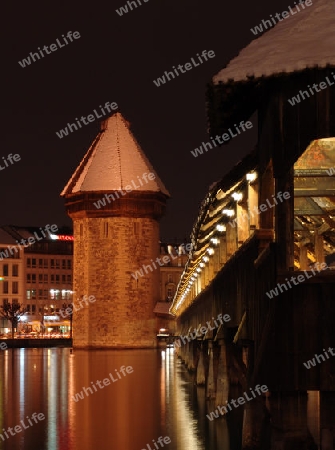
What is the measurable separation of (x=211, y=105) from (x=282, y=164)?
4.72 ft

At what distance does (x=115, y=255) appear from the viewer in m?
64.4

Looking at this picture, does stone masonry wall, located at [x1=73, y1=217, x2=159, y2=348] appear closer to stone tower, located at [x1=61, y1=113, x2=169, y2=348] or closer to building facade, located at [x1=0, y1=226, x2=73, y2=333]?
stone tower, located at [x1=61, y1=113, x2=169, y2=348]

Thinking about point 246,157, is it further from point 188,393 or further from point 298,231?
point 188,393

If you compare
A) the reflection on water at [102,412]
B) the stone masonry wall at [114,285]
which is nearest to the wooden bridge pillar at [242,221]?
the reflection on water at [102,412]

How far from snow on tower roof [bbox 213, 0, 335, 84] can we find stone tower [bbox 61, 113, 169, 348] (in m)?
53.5

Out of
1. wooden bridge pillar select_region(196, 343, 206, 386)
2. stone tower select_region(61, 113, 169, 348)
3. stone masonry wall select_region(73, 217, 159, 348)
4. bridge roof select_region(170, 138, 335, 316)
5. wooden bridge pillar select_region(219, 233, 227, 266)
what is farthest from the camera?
stone tower select_region(61, 113, 169, 348)

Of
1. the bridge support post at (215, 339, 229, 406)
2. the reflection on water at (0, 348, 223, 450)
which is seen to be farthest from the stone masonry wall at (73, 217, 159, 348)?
the bridge support post at (215, 339, 229, 406)

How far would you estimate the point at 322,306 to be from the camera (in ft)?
33.9

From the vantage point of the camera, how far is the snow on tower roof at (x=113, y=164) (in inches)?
2586

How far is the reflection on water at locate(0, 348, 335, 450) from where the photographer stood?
1066cm

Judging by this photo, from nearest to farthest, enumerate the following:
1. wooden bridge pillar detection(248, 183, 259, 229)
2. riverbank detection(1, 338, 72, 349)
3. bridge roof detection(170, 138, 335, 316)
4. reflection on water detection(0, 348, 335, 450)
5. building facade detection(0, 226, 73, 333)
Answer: reflection on water detection(0, 348, 335, 450), bridge roof detection(170, 138, 335, 316), wooden bridge pillar detection(248, 183, 259, 229), riverbank detection(1, 338, 72, 349), building facade detection(0, 226, 73, 333)

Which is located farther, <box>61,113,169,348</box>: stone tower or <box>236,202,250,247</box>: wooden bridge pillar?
<box>61,113,169,348</box>: stone tower

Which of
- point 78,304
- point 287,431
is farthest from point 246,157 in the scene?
point 78,304

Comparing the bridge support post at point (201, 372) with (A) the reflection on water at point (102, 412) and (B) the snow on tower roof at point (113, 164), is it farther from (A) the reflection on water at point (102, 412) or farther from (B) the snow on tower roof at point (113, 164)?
(B) the snow on tower roof at point (113, 164)
